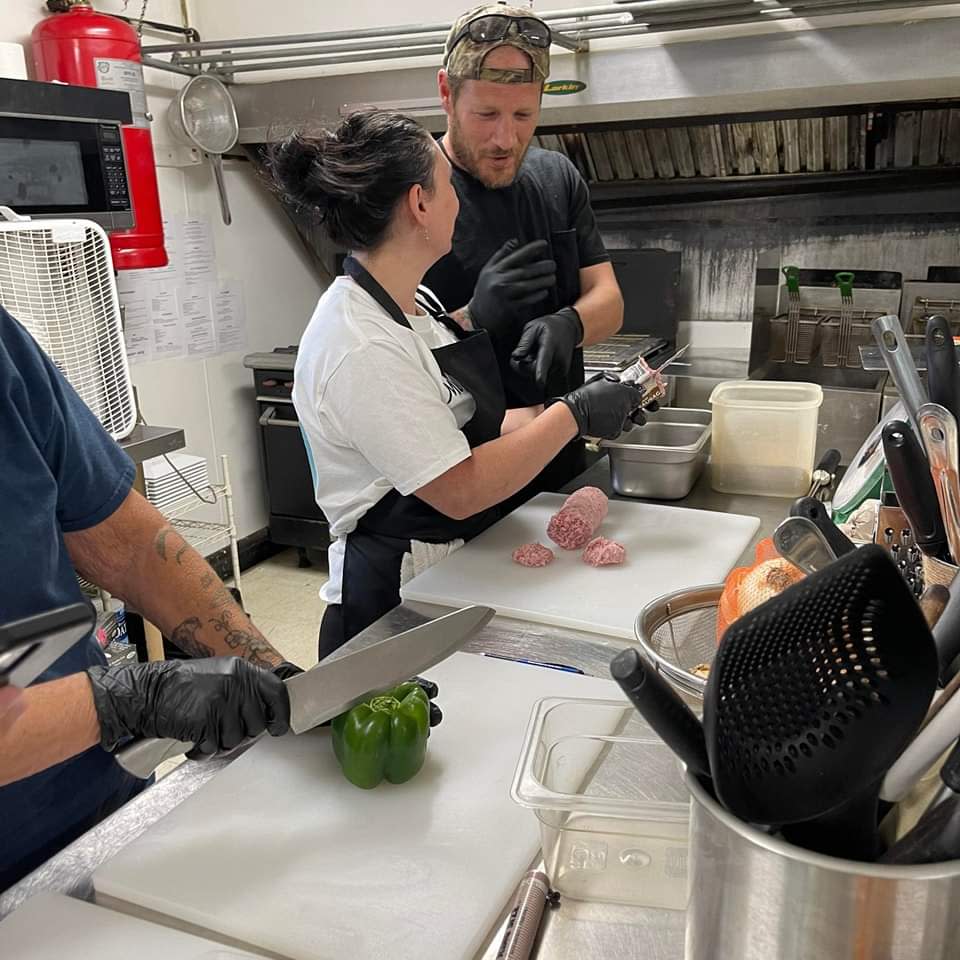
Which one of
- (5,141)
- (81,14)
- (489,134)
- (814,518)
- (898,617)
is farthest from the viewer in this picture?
(81,14)

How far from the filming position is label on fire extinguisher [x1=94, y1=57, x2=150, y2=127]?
273cm

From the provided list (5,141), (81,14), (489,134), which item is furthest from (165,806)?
(81,14)

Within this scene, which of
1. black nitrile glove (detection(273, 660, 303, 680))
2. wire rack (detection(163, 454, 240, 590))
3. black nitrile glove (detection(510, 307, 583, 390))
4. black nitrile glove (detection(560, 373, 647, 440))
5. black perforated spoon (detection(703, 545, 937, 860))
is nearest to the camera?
black perforated spoon (detection(703, 545, 937, 860))

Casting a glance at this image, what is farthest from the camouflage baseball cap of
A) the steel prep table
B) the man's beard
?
the steel prep table

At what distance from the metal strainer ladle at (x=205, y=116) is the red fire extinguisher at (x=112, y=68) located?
0.44 metres

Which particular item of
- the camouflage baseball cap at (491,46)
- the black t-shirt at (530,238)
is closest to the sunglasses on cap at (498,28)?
the camouflage baseball cap at (491,46)

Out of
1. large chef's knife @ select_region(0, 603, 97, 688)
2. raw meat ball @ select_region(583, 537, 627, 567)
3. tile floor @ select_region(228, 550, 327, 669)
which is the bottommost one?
tile floor @ select_region(228, 550, 327, 669)

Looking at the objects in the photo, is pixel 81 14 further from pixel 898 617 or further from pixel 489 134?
pixel 898 617

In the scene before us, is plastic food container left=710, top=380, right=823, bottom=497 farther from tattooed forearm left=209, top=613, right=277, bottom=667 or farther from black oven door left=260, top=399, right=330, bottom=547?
black oven door left=260, top=399, right=330, bottom=547

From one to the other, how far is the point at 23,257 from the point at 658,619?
1477 mm

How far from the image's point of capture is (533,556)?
4.89 feet

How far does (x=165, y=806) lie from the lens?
0.93m

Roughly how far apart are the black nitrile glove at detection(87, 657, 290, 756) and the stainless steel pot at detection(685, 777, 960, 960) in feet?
1.62

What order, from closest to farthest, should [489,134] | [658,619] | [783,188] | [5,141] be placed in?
[658,619], [489,134], [5,141], [783,188]
